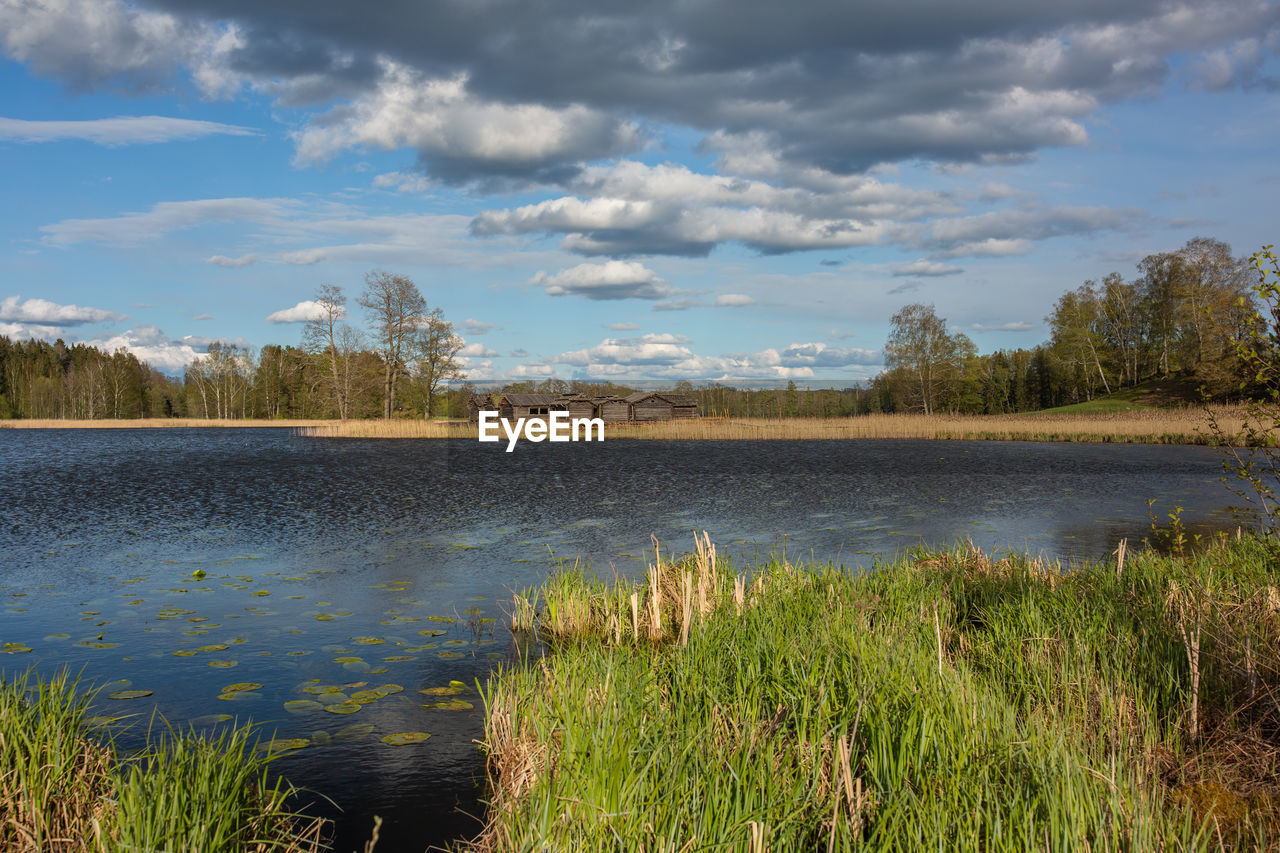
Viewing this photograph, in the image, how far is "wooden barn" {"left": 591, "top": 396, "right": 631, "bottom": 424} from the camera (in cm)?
7406

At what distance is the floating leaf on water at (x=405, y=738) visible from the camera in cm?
600

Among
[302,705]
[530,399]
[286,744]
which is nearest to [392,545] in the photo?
[302,705]

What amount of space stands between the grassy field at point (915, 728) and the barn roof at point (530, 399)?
6495 centimetres

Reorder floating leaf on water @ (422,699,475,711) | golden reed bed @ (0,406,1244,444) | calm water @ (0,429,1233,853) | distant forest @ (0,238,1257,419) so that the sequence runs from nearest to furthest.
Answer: calm water @ (0,429,1233,853), floating leaf on water @ (422,699,475,711), golden reed bed @ (0,406,1244,444), distant forest @ (0,238,1257,419)

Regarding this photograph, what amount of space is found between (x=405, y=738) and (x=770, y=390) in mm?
94539

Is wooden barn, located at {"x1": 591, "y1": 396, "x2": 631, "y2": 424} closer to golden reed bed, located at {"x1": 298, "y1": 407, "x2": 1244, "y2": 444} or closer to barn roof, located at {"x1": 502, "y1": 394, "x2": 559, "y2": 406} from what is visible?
barn roof, located at {"x1": 502, "y1": 394, "x2": 559, "y2": 406}

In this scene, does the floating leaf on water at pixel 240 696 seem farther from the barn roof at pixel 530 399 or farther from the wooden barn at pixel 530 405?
the barn roof at pixel 530 399

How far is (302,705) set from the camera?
21.7 feet

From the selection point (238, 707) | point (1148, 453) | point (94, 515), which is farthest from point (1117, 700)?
point (1148, 453)

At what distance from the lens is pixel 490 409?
76.9 metres

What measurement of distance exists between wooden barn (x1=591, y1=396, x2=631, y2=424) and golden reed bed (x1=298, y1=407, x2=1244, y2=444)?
7476 millimetres

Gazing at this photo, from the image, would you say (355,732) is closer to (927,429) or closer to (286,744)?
(286,744)

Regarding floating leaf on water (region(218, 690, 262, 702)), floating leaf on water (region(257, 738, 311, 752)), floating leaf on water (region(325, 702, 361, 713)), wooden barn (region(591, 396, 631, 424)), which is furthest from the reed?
floating leaf on water (region(257, 738, 311, 752))

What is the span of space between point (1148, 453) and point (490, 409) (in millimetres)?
57218
